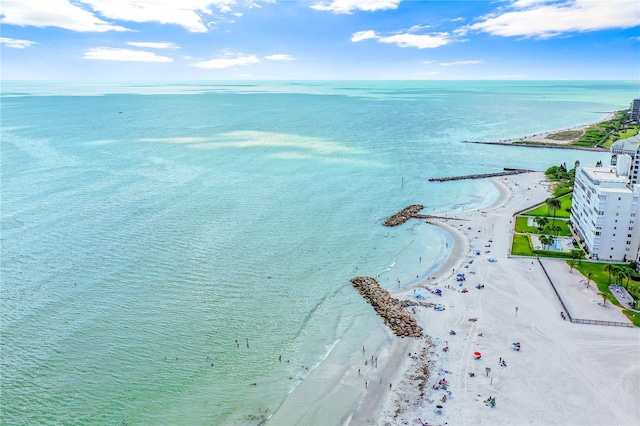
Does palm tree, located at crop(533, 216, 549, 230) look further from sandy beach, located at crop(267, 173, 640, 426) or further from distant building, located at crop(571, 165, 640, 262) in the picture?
sandy beach, located at crop(267, 173, 640, 426)

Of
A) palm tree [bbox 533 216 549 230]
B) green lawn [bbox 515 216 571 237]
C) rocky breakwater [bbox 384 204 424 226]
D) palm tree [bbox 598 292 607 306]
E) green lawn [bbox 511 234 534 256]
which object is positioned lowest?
palm tree [bbox 598 292 607 306]

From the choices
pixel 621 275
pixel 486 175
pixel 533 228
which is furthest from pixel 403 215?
pixel 486 175

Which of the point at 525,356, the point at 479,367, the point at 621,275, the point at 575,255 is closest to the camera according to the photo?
the point at 479,367

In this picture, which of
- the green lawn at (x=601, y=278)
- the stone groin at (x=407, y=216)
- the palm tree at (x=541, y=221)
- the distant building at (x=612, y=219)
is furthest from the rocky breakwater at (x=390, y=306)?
the palm tree at (x=541, y=221)

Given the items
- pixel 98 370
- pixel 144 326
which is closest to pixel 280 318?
pixel 144 326

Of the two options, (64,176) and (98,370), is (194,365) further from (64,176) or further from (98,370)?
(64,176)

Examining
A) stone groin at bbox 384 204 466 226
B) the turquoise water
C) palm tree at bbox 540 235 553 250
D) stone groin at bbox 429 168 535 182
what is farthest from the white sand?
stone groin at bbox 429 168 535 182

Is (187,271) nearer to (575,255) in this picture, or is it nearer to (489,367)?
(489,367)
